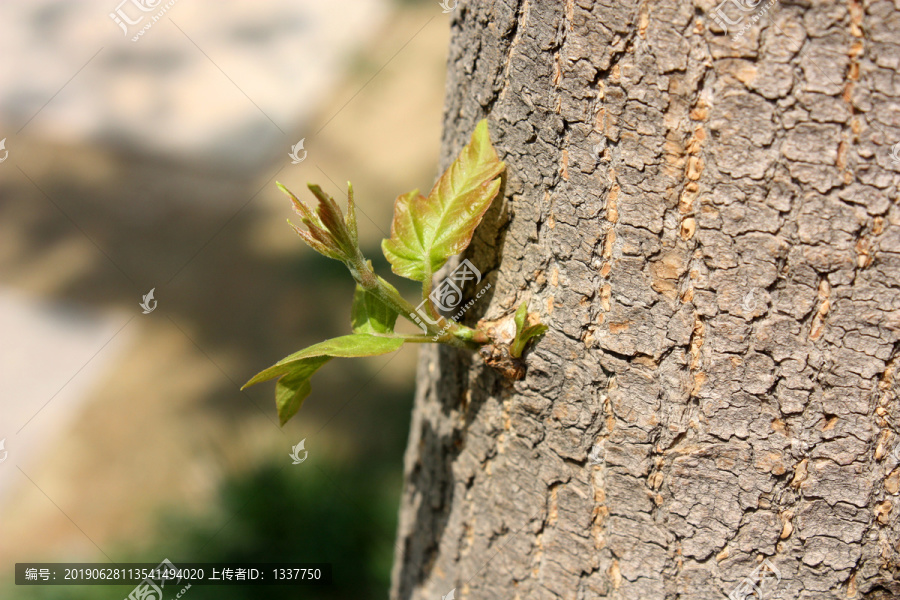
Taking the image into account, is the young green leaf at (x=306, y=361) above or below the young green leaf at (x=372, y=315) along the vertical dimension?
below

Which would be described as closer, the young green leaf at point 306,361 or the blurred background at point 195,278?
the young green leaf at point 306,361

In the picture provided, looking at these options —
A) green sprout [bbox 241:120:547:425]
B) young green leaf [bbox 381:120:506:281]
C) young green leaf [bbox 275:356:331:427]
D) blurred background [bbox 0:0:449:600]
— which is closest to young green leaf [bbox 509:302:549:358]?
green sprout [bbox 241:120:547:425]

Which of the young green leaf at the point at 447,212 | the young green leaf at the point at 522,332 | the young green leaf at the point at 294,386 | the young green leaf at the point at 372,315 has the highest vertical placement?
the young green leaf at the point at 447,212

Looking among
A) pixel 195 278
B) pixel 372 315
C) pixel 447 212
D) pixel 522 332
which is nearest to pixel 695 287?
pixel 522 332

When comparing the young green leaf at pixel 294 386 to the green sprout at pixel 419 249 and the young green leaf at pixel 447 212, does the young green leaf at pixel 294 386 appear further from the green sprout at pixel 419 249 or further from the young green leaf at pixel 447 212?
the young green leaf at pixel 447 212

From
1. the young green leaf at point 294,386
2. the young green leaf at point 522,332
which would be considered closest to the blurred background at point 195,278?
the young green leaf at point 294,386

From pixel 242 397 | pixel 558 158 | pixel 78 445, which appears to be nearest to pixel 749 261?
pixel 558 158

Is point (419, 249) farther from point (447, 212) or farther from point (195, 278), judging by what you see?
point (195, 278)
